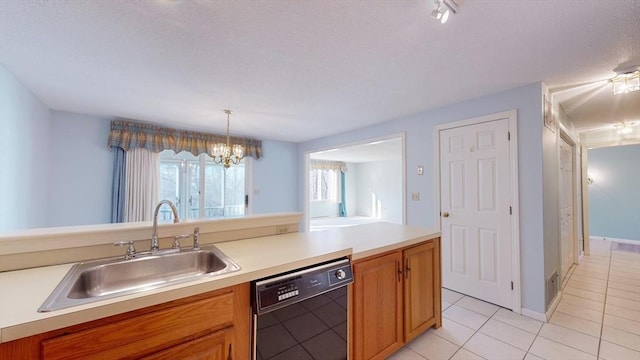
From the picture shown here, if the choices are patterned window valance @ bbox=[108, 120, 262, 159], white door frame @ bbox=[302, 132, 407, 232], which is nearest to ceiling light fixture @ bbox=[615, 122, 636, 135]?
white door frame @ bbox=[302, 132, 407, 232]

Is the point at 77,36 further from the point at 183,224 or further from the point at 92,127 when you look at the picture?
the point at 92,127

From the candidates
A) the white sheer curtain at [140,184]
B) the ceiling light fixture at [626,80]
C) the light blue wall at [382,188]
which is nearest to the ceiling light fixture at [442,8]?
the ceiling light fixture at [626,80]

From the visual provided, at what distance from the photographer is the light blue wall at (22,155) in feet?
6.98

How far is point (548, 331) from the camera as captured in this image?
214cm

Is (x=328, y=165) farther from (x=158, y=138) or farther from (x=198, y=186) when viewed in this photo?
(x=158, y=138)

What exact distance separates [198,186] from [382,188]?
6.51 m

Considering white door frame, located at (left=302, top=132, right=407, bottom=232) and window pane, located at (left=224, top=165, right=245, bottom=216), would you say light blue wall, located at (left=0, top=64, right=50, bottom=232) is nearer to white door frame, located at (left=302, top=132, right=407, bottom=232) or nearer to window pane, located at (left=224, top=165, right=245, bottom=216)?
window pane, located at (left=224, top=165, right=245, bottom=216)

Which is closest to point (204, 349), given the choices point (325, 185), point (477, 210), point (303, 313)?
point (303, 313)

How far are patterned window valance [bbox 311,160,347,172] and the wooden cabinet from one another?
23.4 ft

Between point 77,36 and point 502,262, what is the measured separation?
4140 mm

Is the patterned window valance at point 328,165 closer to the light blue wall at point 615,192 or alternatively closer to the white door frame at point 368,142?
the white door frame at point 368,142

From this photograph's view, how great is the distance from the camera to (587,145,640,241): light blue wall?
17.2 feet

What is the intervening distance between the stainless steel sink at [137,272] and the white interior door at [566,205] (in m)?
4.18

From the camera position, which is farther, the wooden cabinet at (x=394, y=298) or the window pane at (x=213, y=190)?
the window pane at (x=213, y=190)
